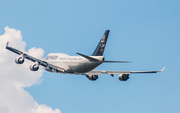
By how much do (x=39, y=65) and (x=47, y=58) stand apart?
7056 mm

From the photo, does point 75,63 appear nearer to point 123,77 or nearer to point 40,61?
point 40,61

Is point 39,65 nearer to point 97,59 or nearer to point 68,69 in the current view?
point 68,69

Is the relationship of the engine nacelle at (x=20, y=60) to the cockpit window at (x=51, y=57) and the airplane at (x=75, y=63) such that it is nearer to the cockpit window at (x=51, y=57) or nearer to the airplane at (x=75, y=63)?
the airplane at (x=75, y=63)

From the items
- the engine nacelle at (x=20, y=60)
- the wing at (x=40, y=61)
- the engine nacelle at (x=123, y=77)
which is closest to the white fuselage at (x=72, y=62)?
the wing at (x=40, y=61)

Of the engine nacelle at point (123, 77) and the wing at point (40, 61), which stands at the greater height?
the wing at point (40, 61)

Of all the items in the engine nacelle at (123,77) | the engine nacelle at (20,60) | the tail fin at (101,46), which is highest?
the tail fin at (101,46)

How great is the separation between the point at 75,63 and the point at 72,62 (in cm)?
130

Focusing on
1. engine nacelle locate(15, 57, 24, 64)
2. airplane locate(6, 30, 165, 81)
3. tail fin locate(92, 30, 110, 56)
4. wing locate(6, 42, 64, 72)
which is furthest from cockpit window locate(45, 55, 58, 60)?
tail fin locate(92, 30, 110, 56)

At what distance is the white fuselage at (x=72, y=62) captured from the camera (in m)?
72.2

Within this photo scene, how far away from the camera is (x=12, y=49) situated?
3017 inches

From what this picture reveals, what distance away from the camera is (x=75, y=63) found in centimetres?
7450

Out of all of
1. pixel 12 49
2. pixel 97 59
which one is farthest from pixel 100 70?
pixel 12 49

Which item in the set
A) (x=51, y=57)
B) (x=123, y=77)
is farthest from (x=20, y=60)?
(x=123, y=77)

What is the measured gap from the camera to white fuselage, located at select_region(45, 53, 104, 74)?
237 ft
